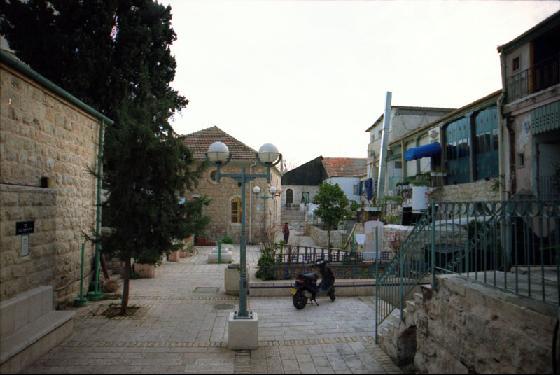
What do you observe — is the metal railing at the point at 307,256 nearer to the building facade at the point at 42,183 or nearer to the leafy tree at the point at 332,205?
the leafy tree at the point at 332,205

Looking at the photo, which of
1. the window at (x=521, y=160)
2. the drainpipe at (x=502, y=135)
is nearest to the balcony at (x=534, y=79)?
the drainpipe at (x=502, y=135)

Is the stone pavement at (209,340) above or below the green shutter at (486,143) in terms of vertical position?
below

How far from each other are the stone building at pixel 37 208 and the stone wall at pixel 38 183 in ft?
0.06

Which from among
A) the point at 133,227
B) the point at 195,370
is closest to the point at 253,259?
the point at 133,227

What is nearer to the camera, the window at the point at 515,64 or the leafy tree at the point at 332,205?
the window at the point at 515,64

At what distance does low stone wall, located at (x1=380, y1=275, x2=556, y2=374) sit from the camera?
3.82 m

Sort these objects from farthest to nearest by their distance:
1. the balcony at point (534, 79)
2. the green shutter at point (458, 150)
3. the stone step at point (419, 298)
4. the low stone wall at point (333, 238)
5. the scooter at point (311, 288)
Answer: the low stone wall at point (333, 238) < the green shutter at point (458, 150) < the balcony at point (534, 79) < the scooter at point (311, 288) < the stone step at point (419, 298)

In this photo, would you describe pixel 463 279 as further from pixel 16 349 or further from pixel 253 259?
pixel 253 259

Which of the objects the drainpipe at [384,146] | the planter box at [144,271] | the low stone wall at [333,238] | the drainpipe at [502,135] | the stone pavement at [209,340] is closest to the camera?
the stone pavement at [209,340]

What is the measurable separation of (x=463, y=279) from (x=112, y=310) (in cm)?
759

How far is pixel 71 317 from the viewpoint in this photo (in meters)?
7.13

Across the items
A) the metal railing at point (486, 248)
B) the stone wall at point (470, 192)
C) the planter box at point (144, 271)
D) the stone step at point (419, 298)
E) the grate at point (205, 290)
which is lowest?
the grate at point (205, 290)

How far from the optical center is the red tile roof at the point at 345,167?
4584cm

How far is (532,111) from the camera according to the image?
12.9m
